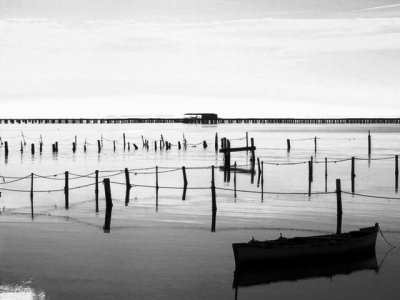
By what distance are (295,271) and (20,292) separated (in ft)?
25.4

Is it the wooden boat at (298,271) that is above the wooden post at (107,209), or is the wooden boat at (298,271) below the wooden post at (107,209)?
below

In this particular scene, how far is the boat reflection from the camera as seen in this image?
16.5 m

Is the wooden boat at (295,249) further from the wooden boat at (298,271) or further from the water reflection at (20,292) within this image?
the water reflection at (20,292)

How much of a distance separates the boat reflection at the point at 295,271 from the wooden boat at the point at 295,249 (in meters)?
0.16

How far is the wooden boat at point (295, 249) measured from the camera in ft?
54.0

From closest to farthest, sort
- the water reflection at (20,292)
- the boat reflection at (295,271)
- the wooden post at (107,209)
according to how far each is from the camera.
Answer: the water reflection at (20,292) → the boat reflection at (295,271) → the wooden post at (107,209)

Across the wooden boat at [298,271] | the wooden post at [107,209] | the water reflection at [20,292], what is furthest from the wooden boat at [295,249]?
the wooden post at [107,209]

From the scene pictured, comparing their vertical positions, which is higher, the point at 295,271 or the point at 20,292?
the point at 295,271

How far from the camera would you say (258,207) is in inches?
1136

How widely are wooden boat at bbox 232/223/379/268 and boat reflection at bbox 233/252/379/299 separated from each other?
157mm

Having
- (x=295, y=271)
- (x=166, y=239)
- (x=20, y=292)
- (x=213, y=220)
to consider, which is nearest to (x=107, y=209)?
(x=213, y=220)

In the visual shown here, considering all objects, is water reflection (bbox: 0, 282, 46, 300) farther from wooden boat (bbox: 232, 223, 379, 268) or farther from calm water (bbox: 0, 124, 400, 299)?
wooden boat (bbox: 232, 223, 379, 268)

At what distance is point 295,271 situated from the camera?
55.4ft

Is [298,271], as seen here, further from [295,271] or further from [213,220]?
[213,220]
